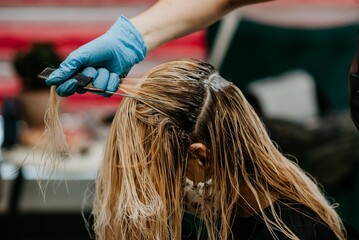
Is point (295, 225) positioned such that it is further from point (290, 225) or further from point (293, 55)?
point (293, 55)

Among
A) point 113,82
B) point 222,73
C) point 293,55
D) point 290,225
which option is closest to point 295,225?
point 290,225

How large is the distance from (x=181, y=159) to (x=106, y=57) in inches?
11.0

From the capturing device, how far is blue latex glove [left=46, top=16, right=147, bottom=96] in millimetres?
1371

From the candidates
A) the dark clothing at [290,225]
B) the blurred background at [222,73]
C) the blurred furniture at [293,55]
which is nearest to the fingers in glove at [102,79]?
A: the blurred background at [222,73]

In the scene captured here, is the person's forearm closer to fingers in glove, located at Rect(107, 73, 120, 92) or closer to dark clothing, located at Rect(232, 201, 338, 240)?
fingers in glove, located at Rect(107, 73, 120, 92)

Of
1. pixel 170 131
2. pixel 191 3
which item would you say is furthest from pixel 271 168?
pixel 191 3

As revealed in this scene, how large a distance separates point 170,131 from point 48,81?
294 millimetres

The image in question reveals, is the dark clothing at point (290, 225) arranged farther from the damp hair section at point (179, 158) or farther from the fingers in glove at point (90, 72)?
the fingers in glove at point (90, 72)

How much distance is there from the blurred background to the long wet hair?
0.22 meters

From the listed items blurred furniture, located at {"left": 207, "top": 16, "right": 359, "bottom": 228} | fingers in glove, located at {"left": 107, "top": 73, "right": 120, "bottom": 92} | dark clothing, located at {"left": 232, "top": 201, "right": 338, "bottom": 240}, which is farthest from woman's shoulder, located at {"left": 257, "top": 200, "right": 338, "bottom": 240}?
blurred furniture, located at {"left": 207, "top": 16, "right": 359, "bottom": 228}

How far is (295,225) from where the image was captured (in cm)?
153

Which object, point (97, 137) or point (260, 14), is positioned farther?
point (260, 14)

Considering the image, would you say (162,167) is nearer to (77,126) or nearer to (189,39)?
(77,126)

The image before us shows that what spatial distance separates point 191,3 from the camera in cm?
164
